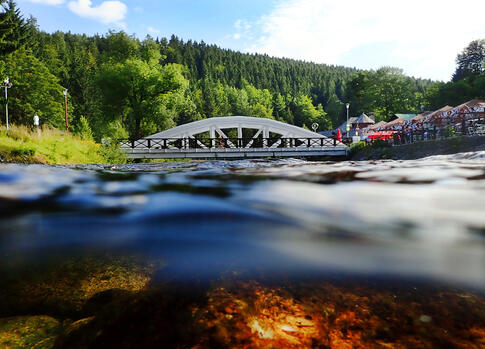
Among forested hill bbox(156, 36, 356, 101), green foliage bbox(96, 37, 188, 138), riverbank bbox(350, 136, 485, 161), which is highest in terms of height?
forested hill bbox(156, 36, 356, 101)

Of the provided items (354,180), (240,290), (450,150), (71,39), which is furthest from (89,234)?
(71,39)

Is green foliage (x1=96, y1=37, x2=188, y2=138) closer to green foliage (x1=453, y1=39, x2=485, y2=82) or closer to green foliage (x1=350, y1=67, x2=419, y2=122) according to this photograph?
green foliage (x1=350, y1=67, x2=419, y2=122)

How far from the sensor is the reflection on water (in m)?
1.26

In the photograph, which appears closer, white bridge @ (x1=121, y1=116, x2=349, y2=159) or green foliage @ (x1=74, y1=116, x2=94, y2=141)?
white bridge @ (x1=121, y1=116, x2=349, y2=159)

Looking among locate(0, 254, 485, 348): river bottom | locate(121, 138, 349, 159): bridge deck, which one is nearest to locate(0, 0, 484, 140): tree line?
locate(121, 138, 349, 159): bridge deck

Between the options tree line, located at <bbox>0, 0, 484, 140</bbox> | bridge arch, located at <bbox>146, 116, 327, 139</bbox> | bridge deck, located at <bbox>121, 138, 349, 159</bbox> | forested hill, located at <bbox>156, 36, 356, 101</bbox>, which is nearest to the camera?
bridge deck, located at <bbox>121, 138, 349, 159</bbox>

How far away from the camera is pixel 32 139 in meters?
13.0

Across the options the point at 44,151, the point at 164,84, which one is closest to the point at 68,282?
the point at 44,151

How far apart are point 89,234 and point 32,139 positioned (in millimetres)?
13301

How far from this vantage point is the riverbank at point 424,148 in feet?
47.4

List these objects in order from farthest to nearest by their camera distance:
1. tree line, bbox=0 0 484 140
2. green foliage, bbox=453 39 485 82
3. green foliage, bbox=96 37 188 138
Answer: green foliage, bbox=453 39 485 82 < tree line, bbox=0 0 484 140 < green foliage, bbox=96 37 188 138

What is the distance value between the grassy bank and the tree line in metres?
13.5

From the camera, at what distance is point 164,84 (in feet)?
100

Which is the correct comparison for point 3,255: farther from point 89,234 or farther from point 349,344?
point 349,344
